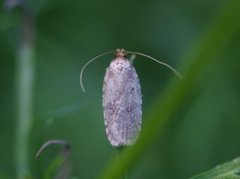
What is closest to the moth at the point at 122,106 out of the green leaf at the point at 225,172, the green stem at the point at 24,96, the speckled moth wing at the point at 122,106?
the speckled moth wing at the point at 122,106

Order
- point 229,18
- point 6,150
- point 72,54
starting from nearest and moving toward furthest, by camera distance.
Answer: point 229,18
point 6,150
point 72,54

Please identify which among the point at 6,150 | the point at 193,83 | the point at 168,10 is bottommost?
the point at 193,83

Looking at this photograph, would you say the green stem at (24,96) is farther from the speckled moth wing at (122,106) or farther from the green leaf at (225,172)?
the green leaf at (225,172)

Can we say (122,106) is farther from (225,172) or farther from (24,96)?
(24,96)

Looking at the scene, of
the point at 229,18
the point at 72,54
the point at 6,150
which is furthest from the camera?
the point at 72,54

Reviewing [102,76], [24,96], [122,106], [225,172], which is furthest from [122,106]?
[102,76]

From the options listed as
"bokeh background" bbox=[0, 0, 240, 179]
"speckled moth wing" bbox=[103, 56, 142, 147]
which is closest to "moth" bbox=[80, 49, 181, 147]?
"speckled moth wing" bbox=[103, 56, 142, 147]

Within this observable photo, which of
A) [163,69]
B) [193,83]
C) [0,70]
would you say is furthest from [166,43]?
[193,83]

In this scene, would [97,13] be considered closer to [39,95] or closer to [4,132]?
[39,95]
